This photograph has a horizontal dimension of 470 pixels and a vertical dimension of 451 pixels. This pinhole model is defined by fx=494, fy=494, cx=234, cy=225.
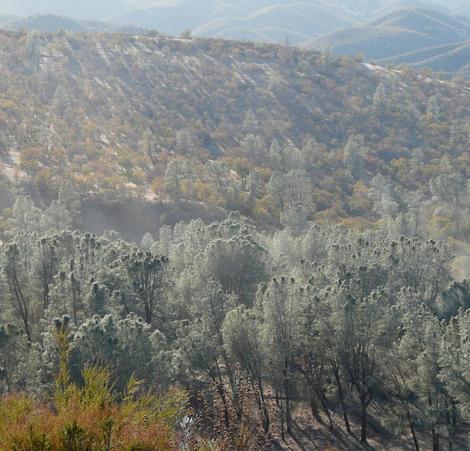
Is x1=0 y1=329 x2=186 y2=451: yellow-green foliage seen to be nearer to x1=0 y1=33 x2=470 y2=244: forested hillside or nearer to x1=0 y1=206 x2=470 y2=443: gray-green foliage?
x1=0 y1=206 x2=470 y2=443: gray-green foliage

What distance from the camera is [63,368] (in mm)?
10094

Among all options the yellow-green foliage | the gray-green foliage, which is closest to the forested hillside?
the gray-green foliage

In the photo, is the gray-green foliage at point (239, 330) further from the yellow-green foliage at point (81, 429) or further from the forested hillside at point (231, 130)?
the forested hillside at point (231, 130)

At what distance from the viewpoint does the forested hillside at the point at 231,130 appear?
85.6 m

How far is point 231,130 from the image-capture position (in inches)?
4897

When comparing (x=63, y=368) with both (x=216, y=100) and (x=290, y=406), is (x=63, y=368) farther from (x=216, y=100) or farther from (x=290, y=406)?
(x=216, y=100)

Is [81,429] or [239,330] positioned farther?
[239,330]

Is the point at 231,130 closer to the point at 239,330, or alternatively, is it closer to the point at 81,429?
the point at 239,330

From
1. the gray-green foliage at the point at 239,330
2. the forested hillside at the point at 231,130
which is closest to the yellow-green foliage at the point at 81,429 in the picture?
the gray-green foliage at the point at 239,330

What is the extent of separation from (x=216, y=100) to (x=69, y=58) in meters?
42.2

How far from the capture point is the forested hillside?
85625mm

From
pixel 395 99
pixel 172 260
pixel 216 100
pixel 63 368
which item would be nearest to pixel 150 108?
pixel 216 100

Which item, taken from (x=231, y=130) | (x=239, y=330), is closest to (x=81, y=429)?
(x=239, y=330)

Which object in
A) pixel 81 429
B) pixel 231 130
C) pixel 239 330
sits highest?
pixel 81 429
